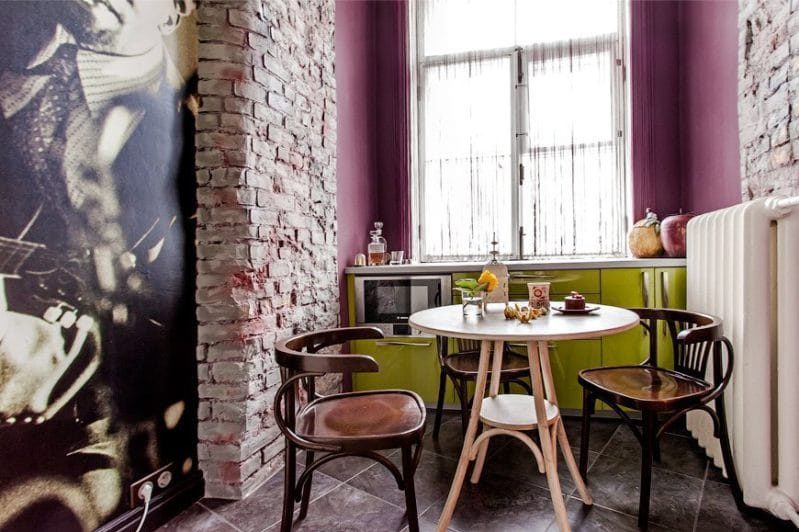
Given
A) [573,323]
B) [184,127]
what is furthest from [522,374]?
[184,127]

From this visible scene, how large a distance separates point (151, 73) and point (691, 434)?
3.08 m

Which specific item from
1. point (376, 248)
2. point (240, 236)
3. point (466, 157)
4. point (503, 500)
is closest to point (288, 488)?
point (503, 500)

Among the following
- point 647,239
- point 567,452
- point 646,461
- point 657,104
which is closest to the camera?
point 646,461

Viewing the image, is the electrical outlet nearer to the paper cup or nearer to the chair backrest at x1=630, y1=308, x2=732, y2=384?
the paper cup

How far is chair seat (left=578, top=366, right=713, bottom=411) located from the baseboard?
168cm

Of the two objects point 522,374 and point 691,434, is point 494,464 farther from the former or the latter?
point 691,434

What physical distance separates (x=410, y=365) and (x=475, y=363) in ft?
2.41

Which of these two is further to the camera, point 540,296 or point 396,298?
point 396,298

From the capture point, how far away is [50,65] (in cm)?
129

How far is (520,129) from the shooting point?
136 inches

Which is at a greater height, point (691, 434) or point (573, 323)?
point (573, 323)

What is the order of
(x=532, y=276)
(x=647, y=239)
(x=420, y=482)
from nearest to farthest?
(x=420, y=482) < (x=532, y=276) < (x=647, y=239)

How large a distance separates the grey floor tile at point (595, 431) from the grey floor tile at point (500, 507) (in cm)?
61

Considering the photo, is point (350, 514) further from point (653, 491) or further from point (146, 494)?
point (653, 491)
